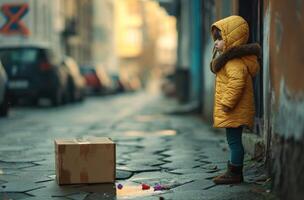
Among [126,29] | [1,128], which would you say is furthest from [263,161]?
[126,29]

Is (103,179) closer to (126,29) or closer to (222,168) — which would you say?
(222,168)

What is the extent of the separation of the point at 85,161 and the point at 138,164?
1335 millimetres

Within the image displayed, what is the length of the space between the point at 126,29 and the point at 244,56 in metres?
86.6

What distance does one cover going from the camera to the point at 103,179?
5.34 metres

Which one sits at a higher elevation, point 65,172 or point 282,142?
point 282,142

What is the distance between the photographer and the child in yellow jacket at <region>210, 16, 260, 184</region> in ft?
16.7

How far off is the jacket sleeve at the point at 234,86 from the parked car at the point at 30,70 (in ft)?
41.1

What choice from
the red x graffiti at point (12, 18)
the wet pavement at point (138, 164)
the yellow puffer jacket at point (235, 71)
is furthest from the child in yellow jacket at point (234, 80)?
the red x graffiti at point (12, 18)

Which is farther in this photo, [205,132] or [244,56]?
[205,132]

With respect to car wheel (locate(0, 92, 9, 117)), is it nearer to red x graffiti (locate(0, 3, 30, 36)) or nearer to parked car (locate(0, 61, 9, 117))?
parked car (locate(0, 61, 9, 117))

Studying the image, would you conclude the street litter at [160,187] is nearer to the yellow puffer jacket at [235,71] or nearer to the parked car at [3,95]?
the yellow puffer jacket at [235,71]

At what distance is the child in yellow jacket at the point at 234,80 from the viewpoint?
16.7ft

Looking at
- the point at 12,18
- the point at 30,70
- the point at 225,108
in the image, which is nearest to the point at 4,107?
the point at 30,70

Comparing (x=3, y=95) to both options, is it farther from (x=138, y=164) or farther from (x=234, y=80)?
(x=234, y=80)
